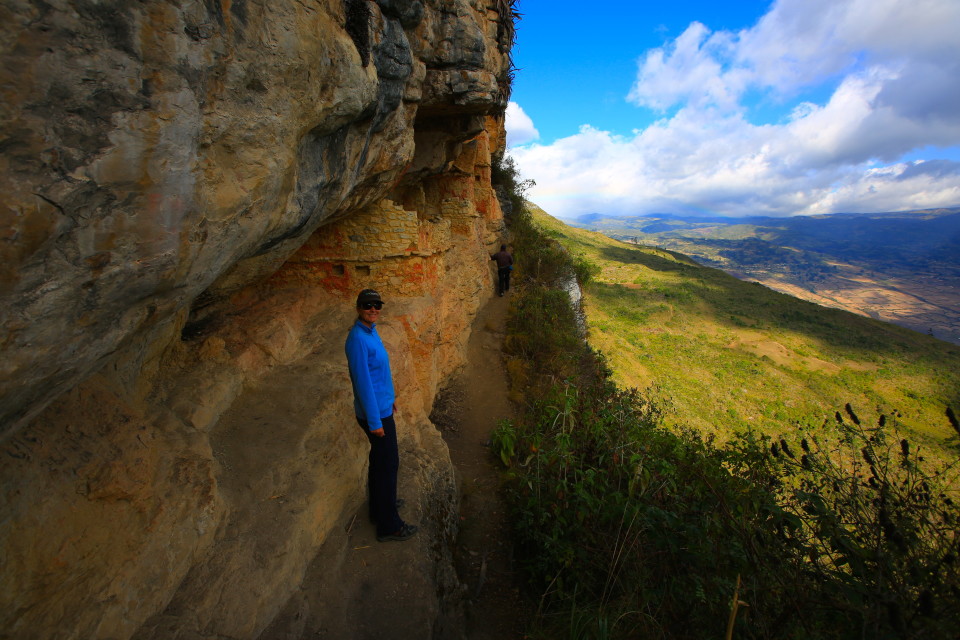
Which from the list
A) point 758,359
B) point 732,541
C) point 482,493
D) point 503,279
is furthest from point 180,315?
point 758,359

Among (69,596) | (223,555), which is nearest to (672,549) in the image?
(223,555)

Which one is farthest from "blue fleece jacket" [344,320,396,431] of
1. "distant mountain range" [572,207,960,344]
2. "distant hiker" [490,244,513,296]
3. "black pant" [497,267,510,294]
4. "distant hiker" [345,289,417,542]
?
"distant mountain range" [572,207,960,344]

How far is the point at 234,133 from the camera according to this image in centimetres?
216

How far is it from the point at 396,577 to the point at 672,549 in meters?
1.95

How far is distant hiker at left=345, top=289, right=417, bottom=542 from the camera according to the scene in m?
2.89

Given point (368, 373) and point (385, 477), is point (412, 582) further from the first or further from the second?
point (368, 373)

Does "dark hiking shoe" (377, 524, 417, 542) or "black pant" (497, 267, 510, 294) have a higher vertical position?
"black pant" (497, 267, 510, 294)

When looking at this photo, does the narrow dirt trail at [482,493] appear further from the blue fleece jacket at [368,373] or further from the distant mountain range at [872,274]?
the distant mountain range at [872,274]

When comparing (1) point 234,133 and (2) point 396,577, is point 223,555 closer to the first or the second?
(2) point 396,577

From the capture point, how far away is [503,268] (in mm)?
11148

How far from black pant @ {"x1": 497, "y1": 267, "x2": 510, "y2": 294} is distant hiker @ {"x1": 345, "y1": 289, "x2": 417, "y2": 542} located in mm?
8268

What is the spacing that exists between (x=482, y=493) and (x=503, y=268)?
728 centimetres

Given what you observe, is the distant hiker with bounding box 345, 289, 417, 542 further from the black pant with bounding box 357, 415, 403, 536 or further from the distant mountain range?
the distant mountain range

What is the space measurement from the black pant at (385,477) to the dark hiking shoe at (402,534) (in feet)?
0.09
